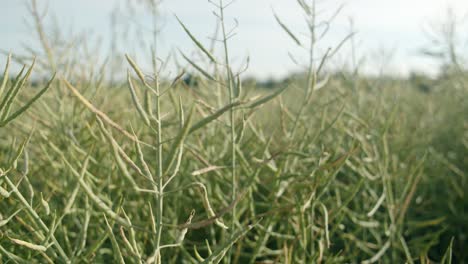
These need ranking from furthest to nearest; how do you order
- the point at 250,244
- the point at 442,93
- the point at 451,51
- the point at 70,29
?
the point at 442,93
the point at 451,51
the point at 70,29
the point at 250,244

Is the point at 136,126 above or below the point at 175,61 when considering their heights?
below

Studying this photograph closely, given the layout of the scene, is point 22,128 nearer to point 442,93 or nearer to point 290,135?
point 290,135

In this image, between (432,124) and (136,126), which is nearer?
(136,126)

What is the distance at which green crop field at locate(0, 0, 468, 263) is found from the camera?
0.55 metres

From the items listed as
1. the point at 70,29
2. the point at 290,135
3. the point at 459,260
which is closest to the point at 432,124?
the point at 459,260

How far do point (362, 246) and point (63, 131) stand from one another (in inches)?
19.9

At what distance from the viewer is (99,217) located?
2.61 ft

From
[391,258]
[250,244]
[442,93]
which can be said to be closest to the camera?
[250,244]

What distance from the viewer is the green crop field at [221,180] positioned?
0.55 m

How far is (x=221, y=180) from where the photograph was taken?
79 cm

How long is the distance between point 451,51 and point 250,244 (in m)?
0.90

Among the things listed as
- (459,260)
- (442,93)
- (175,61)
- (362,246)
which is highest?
(175,61)

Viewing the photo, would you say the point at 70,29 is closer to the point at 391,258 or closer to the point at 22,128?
the point at 22,128

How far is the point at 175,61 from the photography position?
1.00 m
